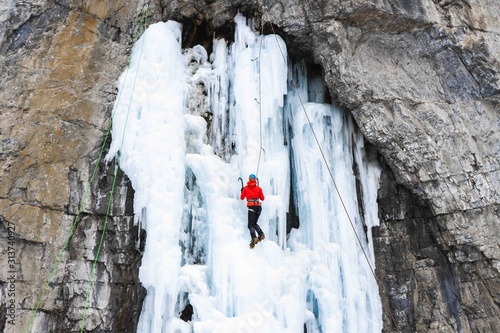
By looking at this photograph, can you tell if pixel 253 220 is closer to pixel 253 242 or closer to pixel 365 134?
pixel 253 242

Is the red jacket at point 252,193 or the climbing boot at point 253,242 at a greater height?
the red jacket at point 252,193

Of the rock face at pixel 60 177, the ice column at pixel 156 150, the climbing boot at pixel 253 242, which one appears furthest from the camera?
the climbing boot at pixel 253 242

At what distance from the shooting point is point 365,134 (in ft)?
25.6

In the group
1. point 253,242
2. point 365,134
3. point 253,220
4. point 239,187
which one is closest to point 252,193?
point 253,220

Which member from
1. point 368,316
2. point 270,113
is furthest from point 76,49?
point 368,316

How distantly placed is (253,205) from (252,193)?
20cm

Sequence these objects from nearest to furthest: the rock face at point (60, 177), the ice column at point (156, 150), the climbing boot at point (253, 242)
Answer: the rock face at point (60, 177), the ice column at point (156, 150), the climbing boot at point (253, 242)

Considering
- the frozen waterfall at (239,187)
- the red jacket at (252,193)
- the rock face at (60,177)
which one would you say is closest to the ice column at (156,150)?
the frozen waterfall at (239,187)

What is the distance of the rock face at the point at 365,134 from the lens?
6934 mm

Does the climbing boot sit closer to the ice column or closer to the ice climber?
the ice climber

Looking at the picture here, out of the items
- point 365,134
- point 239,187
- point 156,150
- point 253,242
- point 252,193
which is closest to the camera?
point 253,242

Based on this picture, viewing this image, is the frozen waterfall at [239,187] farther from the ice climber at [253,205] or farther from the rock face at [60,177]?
the rock face at [60,177]

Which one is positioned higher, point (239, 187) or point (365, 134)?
point (365, 134)

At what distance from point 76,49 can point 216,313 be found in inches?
206
